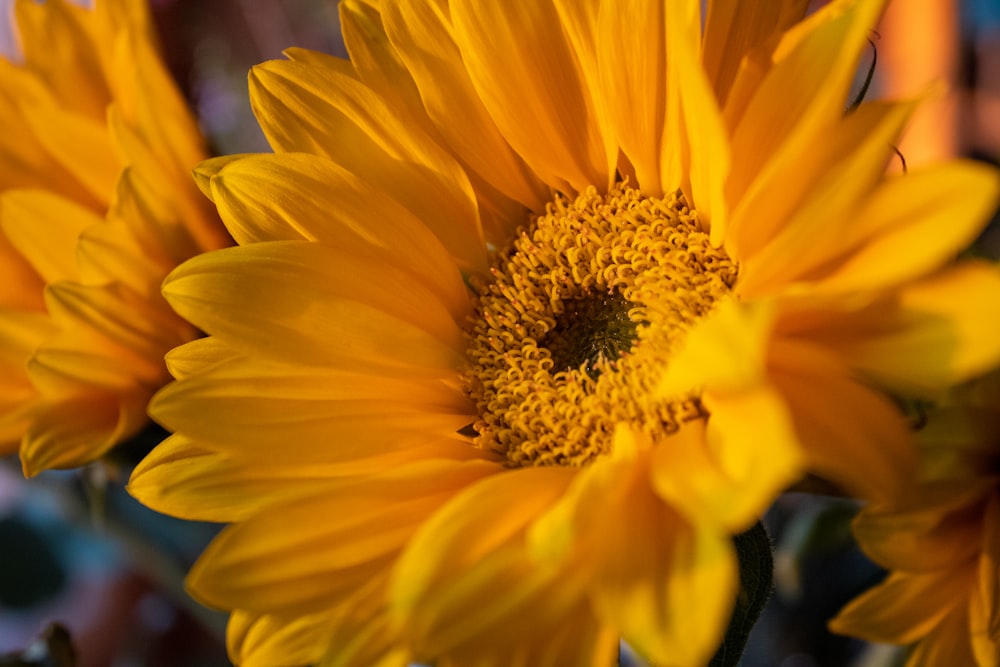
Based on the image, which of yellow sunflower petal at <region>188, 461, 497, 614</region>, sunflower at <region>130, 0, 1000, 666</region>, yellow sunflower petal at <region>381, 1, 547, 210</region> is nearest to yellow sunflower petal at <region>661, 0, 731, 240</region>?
sunflower at <region>130, 0, 1000, 666</region>

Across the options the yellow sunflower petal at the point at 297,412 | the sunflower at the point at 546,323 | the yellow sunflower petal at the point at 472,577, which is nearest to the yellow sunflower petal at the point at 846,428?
the sunflower at the point at 546,323

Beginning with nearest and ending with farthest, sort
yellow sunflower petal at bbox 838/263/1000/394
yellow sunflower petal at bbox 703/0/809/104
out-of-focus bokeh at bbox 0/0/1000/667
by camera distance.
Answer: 1. yellow sunflower petal at bbox 838/263/1000/394
2. yellow sunflower petal at bbox 703/0/809/104
3. out-of-focus bokeh at bbox 0/0/1000/667

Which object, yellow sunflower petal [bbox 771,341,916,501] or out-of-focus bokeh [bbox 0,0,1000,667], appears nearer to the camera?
yellow sunflower petal [bbox 771,341,916,501]

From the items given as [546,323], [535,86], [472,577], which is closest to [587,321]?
[546,323]

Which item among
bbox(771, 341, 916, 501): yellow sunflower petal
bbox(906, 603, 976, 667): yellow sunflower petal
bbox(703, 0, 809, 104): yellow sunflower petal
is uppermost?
bbox(703, 0, 809, 104): yellow sunflower petal

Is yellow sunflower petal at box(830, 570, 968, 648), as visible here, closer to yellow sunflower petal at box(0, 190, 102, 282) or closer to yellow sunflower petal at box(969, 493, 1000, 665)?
yellow sunflower petal at box(969, 493, 1000, 665)

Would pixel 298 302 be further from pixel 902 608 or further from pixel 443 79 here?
pixel 902 608

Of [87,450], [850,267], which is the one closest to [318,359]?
[87,450]
